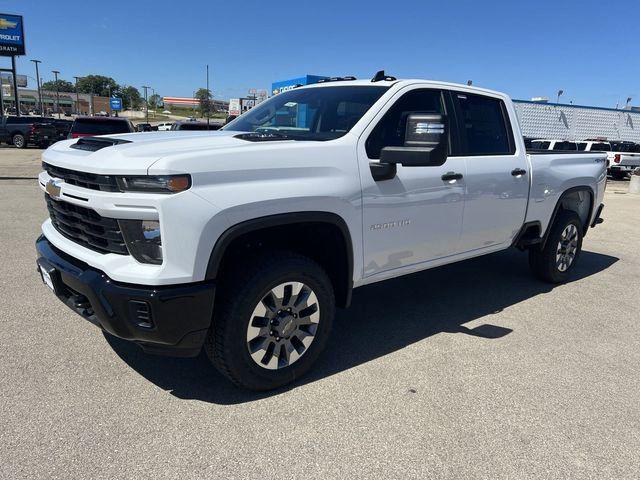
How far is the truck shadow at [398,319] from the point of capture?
10.7 feet

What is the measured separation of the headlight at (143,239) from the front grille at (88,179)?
195mm

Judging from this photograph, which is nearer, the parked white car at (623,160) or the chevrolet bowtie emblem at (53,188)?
the chevrolet bowtie emblem at (53,188)

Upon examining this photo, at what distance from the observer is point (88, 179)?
268 centimetres

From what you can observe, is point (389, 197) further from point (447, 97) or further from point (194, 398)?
point (194, 398)

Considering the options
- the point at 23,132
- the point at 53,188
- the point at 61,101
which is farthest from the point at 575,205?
the point at 61,101

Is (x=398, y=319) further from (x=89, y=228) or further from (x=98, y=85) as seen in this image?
(x=98, y=85)

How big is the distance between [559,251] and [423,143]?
3.25m

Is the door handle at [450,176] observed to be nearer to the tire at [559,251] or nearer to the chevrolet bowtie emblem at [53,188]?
the tire at [559,251]

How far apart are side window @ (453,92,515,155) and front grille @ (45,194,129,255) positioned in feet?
9.15

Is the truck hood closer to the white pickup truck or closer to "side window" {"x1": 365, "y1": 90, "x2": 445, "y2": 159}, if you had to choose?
the white pickup truck

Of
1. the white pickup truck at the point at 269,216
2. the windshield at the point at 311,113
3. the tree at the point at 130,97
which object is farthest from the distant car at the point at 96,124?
the tree at the point at 130,97

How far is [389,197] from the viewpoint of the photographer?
338cm

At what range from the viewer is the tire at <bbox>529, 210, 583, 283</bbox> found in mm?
5387

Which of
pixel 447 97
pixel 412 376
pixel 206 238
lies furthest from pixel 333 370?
pixel 447 97
